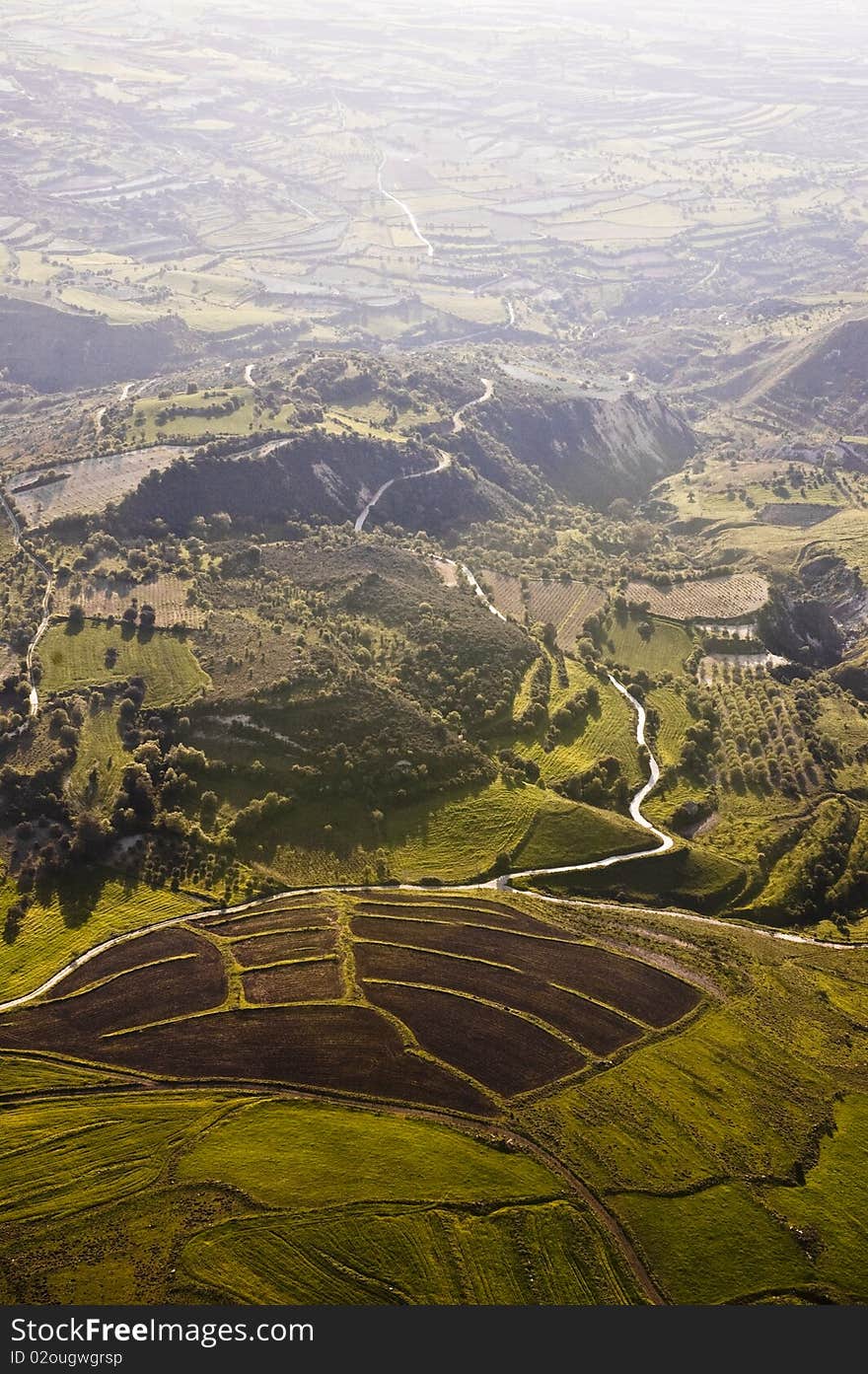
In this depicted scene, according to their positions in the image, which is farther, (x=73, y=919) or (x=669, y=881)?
(x=669, y=881)

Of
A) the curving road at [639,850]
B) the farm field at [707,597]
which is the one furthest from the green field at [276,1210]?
the farm field at [707,597]

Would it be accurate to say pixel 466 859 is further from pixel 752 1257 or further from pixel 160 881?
pixel 752 1257

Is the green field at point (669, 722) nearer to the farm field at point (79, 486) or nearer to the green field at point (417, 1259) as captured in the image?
the green field at point (417, 1259)

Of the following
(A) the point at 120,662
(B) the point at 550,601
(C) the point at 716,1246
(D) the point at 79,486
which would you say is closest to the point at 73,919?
(A) the point at 120,662

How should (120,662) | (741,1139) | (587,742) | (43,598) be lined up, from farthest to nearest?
(43,598), (587,742), (120,662), (741,1139)

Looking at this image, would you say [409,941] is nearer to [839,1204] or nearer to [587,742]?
[839,1204]

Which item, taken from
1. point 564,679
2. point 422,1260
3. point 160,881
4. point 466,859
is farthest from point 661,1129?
point 564,679

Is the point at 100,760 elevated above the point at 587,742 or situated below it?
above
